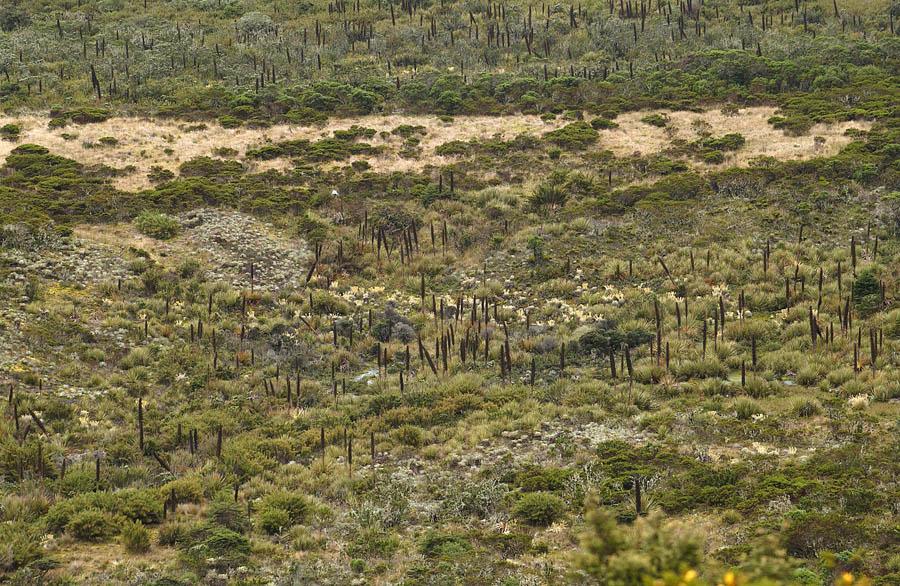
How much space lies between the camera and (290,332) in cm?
2333

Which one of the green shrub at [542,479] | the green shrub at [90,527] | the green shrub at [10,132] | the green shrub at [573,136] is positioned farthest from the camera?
the green shrub at [10,132]

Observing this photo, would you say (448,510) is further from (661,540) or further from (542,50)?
(542,50)

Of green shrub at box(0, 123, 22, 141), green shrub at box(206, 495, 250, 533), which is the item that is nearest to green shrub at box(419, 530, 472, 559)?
green shrub at box(206, 495, 250, 533)

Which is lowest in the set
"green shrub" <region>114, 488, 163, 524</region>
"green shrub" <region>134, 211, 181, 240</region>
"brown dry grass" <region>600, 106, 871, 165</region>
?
"green shrub" <region>114, 488, 163, 524</region>

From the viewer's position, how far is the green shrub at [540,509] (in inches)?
516

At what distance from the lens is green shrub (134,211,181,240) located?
92.8ft

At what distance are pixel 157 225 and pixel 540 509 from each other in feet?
64.4

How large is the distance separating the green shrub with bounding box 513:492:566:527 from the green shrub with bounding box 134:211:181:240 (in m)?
18.8

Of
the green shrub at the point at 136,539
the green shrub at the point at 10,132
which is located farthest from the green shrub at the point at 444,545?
the green shrub at the point at 10,132

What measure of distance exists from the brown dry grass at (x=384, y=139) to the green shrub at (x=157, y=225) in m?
3.81

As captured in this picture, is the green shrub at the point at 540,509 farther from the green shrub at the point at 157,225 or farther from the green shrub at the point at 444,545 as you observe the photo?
the green shrub at the point at 157,225

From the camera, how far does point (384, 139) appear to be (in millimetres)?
38031

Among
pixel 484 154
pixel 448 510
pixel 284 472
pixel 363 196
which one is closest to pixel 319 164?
pixel 363 196

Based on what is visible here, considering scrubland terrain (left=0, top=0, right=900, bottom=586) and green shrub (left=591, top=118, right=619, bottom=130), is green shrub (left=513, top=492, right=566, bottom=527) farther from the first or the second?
green shrub (left=591, top=118, right=619, bottom=130)
